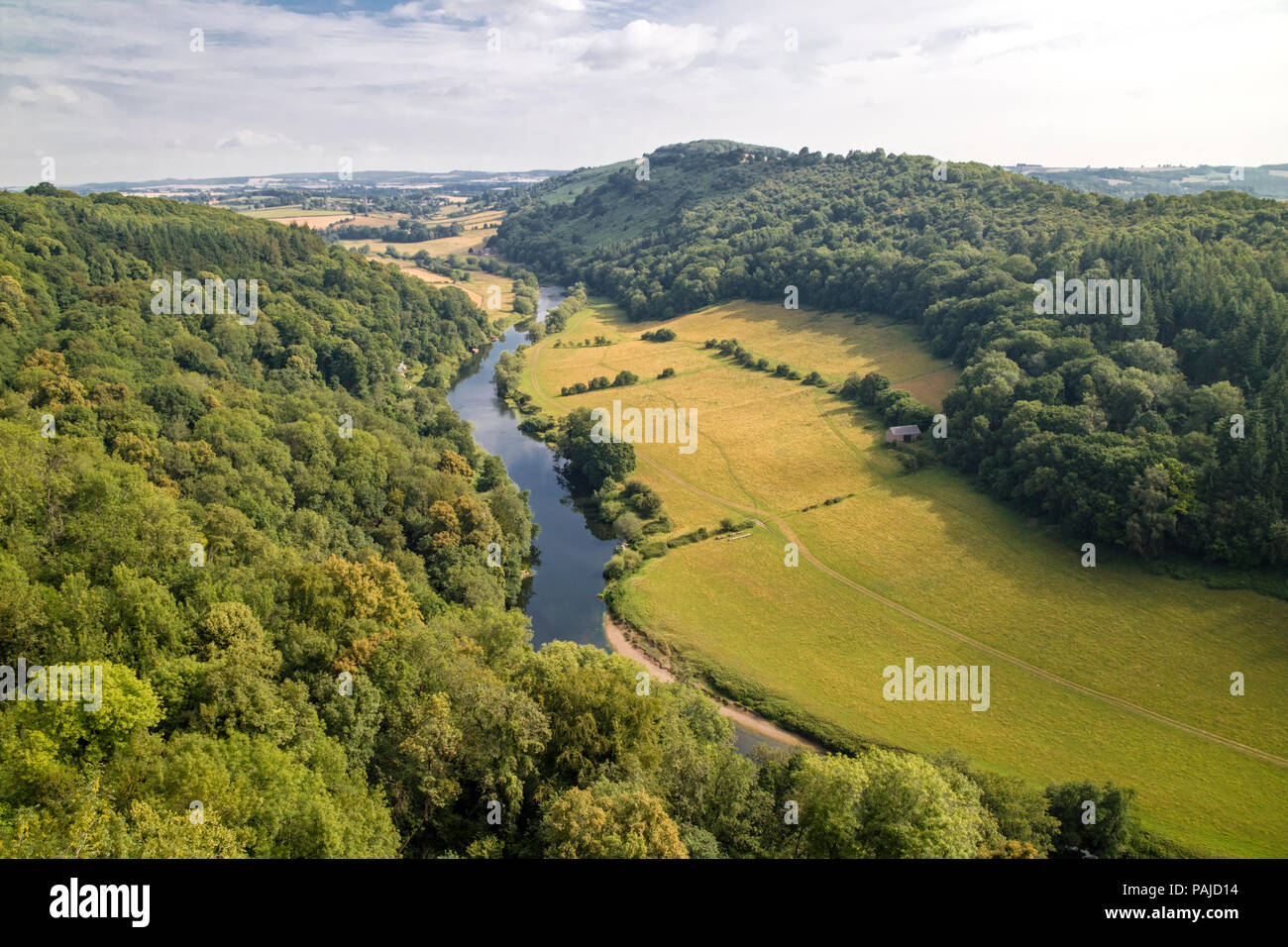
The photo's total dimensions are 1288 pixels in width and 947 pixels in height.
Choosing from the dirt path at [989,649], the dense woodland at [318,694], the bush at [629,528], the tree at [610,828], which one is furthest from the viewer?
the bush at [629,528]

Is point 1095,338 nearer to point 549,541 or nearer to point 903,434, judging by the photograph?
point 903,434

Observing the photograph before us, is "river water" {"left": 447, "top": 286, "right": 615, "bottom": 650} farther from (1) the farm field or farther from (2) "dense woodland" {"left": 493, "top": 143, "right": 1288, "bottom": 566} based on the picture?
(2) "dense woodland" {"left": 493, "top": 143, "right": 1288, "bottom": 566}

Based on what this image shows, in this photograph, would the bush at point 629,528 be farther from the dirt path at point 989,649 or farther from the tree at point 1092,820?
the tree at point 1092,820

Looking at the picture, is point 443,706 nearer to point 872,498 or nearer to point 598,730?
point 598,730

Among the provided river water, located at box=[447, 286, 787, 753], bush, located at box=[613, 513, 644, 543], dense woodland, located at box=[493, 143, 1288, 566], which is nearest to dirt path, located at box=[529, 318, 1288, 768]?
bush, located at box=[613, 513, 644, 543]

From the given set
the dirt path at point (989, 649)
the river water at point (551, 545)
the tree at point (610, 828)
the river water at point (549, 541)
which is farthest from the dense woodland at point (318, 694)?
the dirt path at point (989, 649)
